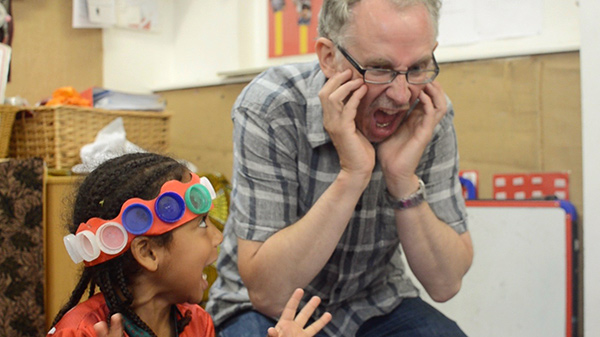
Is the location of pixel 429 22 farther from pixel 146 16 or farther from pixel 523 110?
pixel 146 16

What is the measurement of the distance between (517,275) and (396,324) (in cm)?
63

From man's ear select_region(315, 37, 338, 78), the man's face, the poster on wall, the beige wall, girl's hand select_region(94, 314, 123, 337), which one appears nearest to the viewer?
girl's hand select_region(94, 314, 123, 337)

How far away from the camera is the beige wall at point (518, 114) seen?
1.79 metres

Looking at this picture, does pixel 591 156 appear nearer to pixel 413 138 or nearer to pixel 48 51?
pixel 413 138

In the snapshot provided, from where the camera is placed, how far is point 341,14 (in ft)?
3.72

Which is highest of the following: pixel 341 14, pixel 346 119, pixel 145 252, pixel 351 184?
pixel 341 14

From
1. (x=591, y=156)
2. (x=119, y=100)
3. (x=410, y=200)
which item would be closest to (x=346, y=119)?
(x=410, y=200)

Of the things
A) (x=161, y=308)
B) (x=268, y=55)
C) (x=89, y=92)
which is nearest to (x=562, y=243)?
(x=161, y=308)

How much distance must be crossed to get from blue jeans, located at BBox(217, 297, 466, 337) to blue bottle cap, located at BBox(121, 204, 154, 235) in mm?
340

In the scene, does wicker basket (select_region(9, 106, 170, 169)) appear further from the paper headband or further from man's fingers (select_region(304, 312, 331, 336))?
man's fingers (select_region(304, 312, 331, 336))

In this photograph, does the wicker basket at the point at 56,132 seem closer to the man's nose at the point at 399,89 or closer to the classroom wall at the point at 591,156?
the man's nose at the point at 399,89

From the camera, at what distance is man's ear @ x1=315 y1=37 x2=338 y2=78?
1173 millimetres

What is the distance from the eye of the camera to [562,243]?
5.48ft

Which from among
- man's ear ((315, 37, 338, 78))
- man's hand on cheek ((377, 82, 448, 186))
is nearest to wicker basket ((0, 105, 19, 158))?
man's ear ((315, 37, 338, 78))
